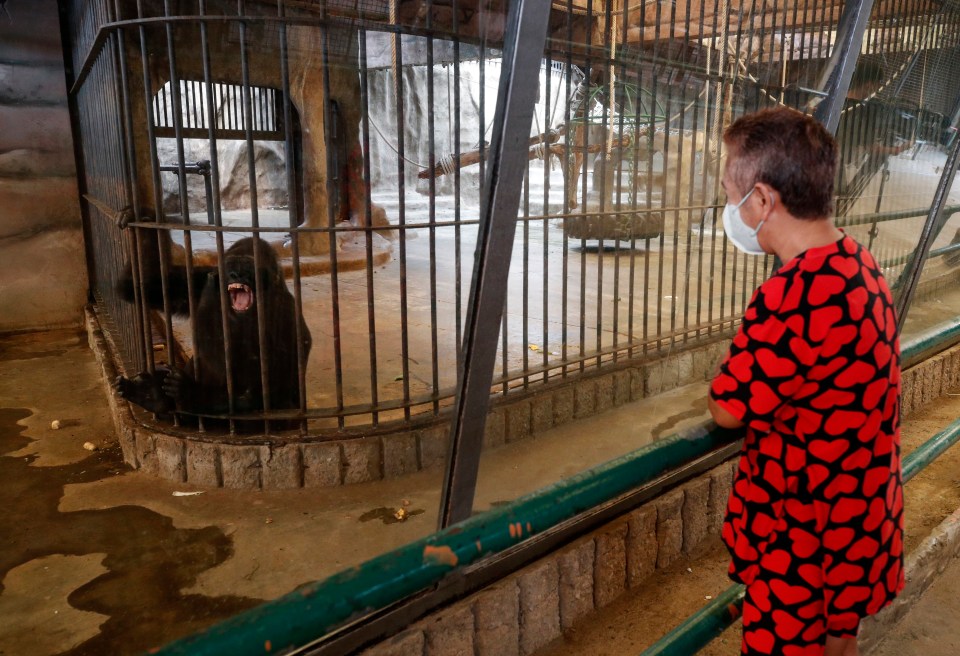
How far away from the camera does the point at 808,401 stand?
1362 millimetres

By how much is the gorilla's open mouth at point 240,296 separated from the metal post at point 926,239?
3.00m

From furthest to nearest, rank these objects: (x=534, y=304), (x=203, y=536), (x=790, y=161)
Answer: (x=534, y=304)
(x=203, y=536)
(x=790, y=161)

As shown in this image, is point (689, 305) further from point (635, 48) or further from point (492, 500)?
point (492, 500)

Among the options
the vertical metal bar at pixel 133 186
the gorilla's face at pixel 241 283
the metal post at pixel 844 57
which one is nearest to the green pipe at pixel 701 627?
the metal post at pixel 844 57

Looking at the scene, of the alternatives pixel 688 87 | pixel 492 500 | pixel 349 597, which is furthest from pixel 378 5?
pixel 349 597

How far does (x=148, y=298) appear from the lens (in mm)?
3598

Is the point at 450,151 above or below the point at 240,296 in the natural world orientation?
above

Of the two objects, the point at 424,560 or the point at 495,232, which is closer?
the point at 424,560

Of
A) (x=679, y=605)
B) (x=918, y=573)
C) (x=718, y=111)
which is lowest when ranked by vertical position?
(x=679, y=605)

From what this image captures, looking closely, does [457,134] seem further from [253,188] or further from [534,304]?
[534,304]

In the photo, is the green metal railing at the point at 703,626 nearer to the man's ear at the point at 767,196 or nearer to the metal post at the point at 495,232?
the metal post at the point at 495,232

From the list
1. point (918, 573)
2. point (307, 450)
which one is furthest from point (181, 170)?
point (918, 573)

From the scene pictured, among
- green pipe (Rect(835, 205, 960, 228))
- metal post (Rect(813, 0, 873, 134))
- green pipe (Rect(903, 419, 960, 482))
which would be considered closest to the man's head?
green pipe (Rect(903, 419, 960, 482))

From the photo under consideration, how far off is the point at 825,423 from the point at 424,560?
839 mm
